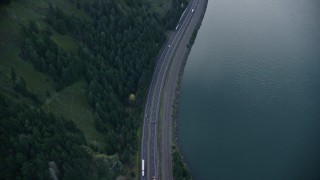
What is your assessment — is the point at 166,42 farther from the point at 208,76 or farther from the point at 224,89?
the point at 224,89

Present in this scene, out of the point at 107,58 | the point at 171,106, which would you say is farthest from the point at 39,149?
the point at 171,106

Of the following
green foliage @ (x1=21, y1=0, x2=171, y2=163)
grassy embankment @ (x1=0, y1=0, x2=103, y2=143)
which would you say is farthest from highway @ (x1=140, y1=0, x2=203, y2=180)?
grassy embankment @ (x1=0, y1=0, x2=103, y2=143)

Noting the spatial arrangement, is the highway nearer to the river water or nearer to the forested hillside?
the forested hillside

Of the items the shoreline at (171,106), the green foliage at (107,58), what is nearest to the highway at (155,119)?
the shoreline at (171,106)

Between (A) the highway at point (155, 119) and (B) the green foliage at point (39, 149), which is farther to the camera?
(A) the highway at point (155, 119)

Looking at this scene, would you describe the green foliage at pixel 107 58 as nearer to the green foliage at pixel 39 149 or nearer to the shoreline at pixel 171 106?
the shoreline at pixel 171 106

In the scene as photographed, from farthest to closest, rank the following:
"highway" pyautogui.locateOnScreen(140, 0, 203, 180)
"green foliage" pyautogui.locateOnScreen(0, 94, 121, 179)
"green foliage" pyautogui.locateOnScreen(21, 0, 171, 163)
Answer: "green foliage" pyautogui.locateOnScreen(21, 0, 171, 163) → "highway" pyautogui.locateOnScreen(140, 0, 203, 180) → "green foliage" pyautogui.locateOnScreen(0, 94, 121, 179)
